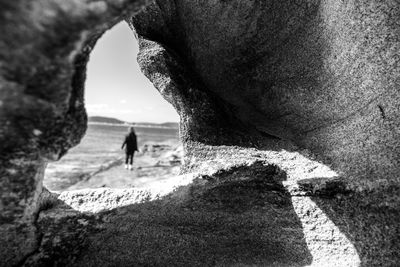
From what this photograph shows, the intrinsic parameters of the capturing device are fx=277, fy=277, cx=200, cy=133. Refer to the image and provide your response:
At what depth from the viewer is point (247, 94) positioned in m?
3.47

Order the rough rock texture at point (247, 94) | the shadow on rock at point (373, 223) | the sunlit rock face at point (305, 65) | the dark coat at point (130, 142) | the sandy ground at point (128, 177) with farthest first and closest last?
the dark coat at point (130, 142) → the sandy ground at point (128, 177) → the sunlit rock face at point (305, 65) → the shadow on rock at point (373, 223) → the rough rock texture at point (247, 94)

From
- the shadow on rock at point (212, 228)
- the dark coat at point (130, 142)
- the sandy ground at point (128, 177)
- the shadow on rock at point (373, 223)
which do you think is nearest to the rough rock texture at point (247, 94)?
the shadow on rock at point (373, 223)

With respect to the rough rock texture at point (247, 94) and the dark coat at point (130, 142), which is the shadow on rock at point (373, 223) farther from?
the dark coat at point (130, 142)

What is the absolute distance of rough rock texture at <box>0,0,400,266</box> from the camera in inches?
47.9

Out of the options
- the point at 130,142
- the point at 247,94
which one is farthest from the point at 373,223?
the point at 130,142

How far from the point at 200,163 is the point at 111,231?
1.06 meters

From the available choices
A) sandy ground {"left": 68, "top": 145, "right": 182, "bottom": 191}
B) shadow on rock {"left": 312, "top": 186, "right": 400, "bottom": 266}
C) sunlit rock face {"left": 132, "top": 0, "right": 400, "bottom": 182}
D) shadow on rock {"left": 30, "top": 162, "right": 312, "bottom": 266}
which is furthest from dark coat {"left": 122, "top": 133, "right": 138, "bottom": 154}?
shadow on rock {"left": 312, "top": 186, "right": 400, "bottom": 266}

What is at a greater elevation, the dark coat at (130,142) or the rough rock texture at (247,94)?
the rough rock texture at (247,94)

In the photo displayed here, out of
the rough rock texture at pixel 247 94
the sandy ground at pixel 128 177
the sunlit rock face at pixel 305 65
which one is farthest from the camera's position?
the sandy ground at pixel 128 177

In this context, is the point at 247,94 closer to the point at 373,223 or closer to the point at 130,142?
the point at 373,223

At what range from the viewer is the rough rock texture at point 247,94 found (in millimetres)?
1217

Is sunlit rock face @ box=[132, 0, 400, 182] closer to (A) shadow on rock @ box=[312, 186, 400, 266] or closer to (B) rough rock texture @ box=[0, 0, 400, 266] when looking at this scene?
(B) rough rock texture @ box=[0, 0, 400, 266]

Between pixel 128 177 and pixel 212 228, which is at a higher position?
pixel 212 228

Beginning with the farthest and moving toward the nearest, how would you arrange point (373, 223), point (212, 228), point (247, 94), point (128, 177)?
1. point (128, 177)
2. point (247, 94)
3. point (212, 228)
4. point (373, 223)
